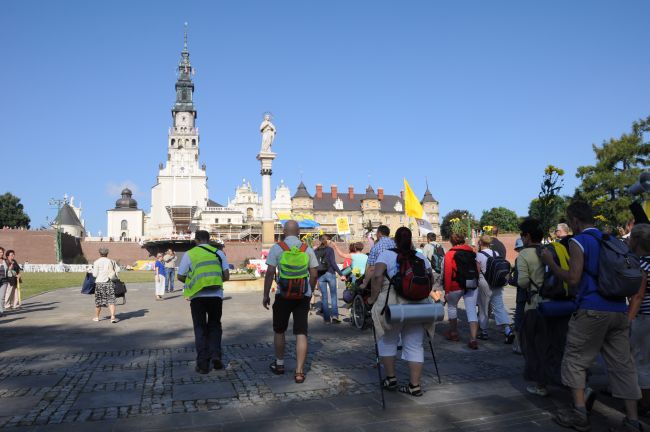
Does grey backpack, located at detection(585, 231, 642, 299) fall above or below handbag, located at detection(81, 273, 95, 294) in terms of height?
above

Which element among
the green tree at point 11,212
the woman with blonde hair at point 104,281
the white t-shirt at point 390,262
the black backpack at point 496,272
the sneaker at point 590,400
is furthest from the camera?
the green tree at point 11,212

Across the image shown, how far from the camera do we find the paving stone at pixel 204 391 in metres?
5.53

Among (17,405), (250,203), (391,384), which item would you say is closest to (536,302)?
(391,384)

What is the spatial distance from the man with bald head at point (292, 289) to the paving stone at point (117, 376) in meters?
1.82

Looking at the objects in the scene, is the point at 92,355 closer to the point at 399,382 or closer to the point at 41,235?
the point at 399,382

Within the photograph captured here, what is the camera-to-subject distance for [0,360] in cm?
769

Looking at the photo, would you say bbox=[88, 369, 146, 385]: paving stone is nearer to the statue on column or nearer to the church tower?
the statue on column

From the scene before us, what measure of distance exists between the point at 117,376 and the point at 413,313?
4032mm

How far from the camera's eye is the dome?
117062 mm

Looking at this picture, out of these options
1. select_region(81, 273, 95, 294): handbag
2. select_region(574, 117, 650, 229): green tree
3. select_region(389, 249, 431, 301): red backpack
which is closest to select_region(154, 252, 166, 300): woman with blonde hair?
select_region(81, 273, 95, 294): handbag

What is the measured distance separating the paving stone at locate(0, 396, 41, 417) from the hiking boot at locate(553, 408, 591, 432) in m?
5.23

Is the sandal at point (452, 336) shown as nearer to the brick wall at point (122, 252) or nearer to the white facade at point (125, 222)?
the brick wall at point (122, 252)

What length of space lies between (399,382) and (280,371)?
61.2 inches

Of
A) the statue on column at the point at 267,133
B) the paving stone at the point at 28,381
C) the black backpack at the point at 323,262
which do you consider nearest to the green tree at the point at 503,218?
the statue on column at the point at 267,133
